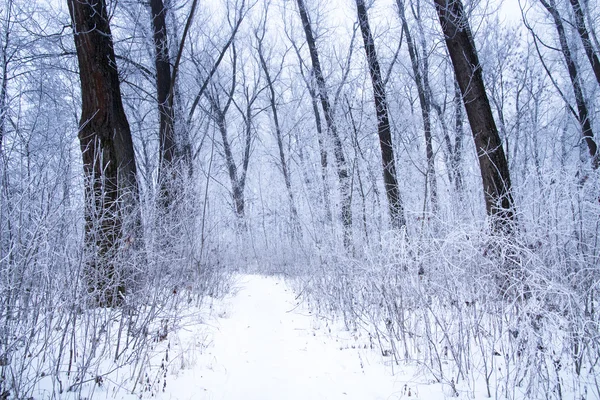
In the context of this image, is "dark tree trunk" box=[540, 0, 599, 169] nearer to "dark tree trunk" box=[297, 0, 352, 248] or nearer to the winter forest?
the winter forest

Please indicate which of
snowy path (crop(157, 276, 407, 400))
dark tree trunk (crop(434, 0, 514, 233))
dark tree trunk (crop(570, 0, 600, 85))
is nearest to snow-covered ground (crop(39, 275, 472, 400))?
snowy path (crop(157, 276, 407, 400))

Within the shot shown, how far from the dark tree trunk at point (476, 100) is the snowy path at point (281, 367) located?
2.73m

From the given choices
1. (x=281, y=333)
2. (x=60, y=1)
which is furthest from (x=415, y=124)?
(x=60, y=1)

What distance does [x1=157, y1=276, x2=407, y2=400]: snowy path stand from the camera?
267cm

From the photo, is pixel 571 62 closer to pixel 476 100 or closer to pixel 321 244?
pixel 476 100

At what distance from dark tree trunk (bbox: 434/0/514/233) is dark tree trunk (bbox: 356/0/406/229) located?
8.32ft

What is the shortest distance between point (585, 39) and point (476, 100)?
6.33 metres

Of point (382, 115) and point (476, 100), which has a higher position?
point (382, 115)

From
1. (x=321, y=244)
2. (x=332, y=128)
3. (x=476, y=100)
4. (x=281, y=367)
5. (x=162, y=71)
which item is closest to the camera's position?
(x=281, y=367)

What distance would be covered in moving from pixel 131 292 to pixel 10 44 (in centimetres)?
545

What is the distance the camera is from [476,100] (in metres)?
4.92

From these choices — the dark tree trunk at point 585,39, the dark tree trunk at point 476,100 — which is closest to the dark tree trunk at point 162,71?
the dark tree trunk at point 476,100

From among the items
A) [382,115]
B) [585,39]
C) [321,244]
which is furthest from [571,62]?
[321,244]

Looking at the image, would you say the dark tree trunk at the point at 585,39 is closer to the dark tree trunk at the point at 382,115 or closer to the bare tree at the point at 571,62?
the bare tree at the point at 571,62
